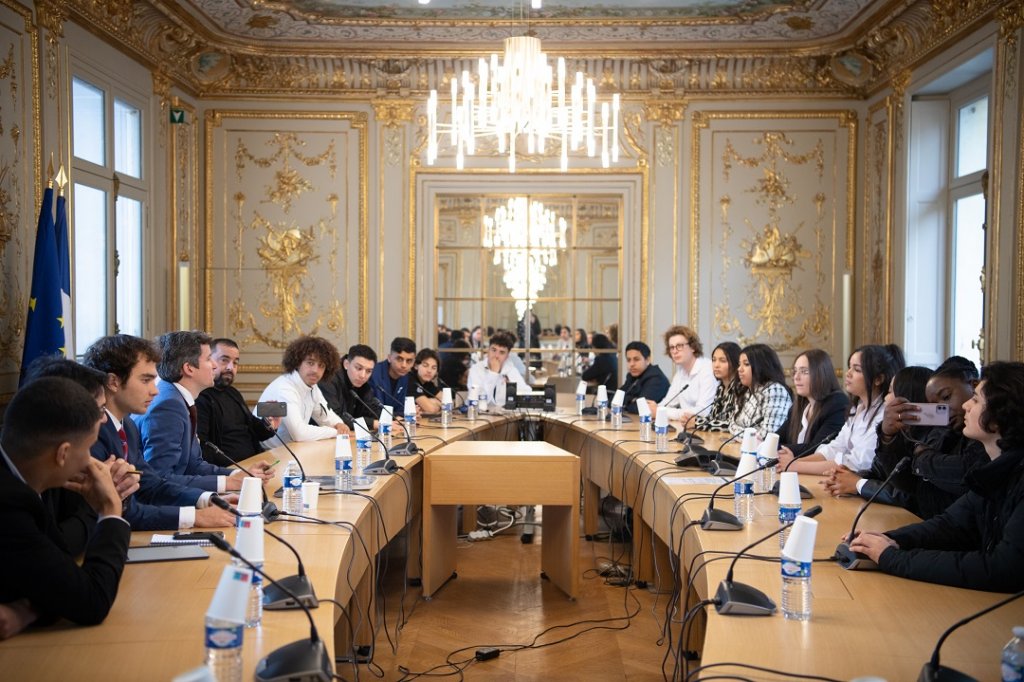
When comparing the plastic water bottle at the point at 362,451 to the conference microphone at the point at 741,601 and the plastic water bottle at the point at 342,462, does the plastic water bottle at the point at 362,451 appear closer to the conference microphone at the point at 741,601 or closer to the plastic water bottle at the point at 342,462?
the plastic water bottle at the point at 342,462

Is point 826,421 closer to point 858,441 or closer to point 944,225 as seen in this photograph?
point 858,441

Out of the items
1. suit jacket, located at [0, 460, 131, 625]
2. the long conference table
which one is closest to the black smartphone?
the long conference table

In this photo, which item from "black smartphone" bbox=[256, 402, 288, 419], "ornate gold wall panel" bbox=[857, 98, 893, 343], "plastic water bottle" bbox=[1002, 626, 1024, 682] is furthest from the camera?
"ornate gold wall panel" bbox=[857, 98, 893, 343]

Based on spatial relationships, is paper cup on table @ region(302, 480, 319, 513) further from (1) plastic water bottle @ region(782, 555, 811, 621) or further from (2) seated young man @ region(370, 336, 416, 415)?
(2) seated young man @ region(370, 336, 416, 415)

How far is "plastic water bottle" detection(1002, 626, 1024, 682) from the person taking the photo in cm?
173

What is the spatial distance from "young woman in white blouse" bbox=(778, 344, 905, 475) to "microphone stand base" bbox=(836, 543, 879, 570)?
4.83 feet

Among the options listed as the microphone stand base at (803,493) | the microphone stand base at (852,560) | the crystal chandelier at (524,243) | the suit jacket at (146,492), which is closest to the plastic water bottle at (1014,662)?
the microphone stand base at (852,560)

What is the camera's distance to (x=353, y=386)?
6293 mm

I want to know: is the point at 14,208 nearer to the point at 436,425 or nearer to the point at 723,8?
the point at 436,425

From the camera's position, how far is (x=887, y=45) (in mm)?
7441

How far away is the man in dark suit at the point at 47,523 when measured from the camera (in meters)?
2.01

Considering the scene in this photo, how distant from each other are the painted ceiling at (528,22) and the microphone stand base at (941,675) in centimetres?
595

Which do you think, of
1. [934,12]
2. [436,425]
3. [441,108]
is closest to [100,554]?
[436,425]

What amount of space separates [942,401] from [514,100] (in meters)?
3.02
